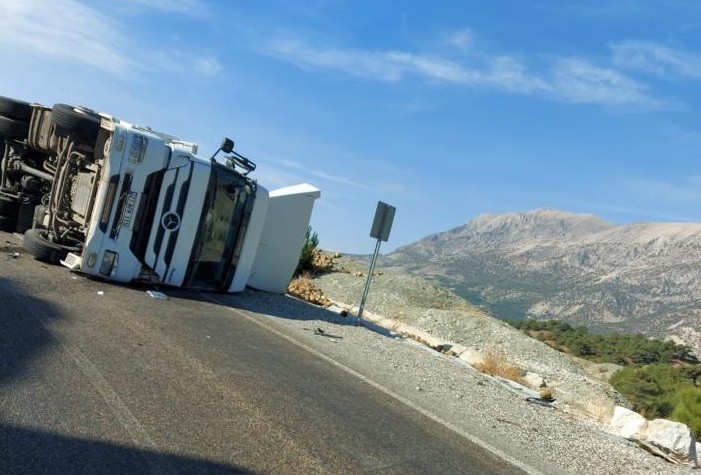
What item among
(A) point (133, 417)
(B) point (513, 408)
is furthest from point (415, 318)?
(A) point (133, 417)

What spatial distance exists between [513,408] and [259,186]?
6.25m

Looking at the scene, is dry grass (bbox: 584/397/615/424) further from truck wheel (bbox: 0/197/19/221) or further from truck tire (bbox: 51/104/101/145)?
truck wheel (bbox: 0/197/19/221)

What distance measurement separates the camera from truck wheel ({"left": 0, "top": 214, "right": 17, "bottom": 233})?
13.0 m

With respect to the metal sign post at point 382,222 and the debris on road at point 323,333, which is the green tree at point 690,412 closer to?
the metal sign post at point 382,222

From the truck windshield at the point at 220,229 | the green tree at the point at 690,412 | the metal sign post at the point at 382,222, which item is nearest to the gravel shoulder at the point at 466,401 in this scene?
the truck windshield at the point at 220,229

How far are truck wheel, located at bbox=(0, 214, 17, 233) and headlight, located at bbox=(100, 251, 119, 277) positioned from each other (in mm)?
3850

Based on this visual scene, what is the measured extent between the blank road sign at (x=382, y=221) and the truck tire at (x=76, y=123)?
19.8 feet

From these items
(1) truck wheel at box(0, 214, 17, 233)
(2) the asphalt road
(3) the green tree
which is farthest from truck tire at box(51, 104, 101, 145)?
(3) the green tree

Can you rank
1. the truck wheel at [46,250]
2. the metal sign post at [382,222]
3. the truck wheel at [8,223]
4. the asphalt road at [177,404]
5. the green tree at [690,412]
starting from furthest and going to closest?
1. the metal sign post at [382,222]
2. the green tree at [690,412]
3. the truck wheel at [8,223]
4. the truck wheel at [46,250]
5. the asphalt road at [177,404]

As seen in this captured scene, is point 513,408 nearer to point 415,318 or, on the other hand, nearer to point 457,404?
point 457,404

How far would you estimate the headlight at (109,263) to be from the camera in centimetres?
1037

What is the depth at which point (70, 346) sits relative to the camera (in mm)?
6328

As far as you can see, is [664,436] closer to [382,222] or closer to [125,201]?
[382,222]

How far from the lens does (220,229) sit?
11.8 metres
